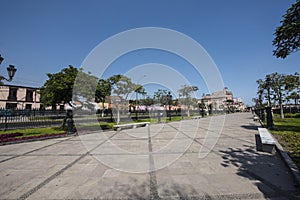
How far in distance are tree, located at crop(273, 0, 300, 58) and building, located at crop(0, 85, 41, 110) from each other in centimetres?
4040

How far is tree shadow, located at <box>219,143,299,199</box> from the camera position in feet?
9.08

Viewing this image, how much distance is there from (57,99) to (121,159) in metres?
7.88

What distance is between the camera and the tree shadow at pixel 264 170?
2768 mm

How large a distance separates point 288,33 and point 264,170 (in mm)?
7320

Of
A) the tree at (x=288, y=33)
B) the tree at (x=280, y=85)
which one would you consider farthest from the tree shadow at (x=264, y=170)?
the tree at (x=280, y=85)

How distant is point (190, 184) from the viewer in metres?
3.09

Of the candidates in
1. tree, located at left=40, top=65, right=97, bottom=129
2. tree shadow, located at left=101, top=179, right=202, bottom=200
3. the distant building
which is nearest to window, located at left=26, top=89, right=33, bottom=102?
tree, located at left=40, top=65, right=97, bottom=129

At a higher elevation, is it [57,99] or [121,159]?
[57,99]

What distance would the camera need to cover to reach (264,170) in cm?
365

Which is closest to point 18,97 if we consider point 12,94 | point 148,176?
point 12,94

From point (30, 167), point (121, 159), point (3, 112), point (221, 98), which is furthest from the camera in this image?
point (221, 98)

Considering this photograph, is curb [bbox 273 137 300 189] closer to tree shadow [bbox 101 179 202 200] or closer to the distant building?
tree shadow [bbox 101 179 202 200]

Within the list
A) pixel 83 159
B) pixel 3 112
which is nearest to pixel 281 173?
pixel 83 159

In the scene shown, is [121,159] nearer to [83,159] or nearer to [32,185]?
[83,159]
